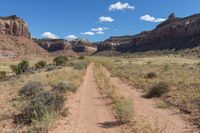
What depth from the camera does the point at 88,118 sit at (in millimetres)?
11812

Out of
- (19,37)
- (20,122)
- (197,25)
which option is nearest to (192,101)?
(20,122)

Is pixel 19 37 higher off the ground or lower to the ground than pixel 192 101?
higher

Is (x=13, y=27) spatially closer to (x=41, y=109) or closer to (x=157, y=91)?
(x=157, y=91)

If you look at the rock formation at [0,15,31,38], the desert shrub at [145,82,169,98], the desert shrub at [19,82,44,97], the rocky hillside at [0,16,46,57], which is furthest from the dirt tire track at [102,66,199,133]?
the rock formation at [0,15,31,38]

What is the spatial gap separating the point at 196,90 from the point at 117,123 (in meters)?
8.16

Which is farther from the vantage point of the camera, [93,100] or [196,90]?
[196,90]

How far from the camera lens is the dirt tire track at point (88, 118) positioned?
10.4 m

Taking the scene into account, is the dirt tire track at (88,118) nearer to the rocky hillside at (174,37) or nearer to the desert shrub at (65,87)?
the desert shrub at (65,87)

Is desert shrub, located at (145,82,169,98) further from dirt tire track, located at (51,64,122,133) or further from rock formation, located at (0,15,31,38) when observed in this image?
rock formation, located at (0,15,31,38)

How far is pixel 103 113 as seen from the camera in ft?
42.1

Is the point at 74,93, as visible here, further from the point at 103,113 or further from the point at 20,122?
the point at 20,122

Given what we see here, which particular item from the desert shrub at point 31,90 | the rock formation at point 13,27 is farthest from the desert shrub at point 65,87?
the rock formation at point 13,27

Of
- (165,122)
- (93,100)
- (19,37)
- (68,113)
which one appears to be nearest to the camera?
(165,122)

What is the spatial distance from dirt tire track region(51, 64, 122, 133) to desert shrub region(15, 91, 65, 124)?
667 mm
